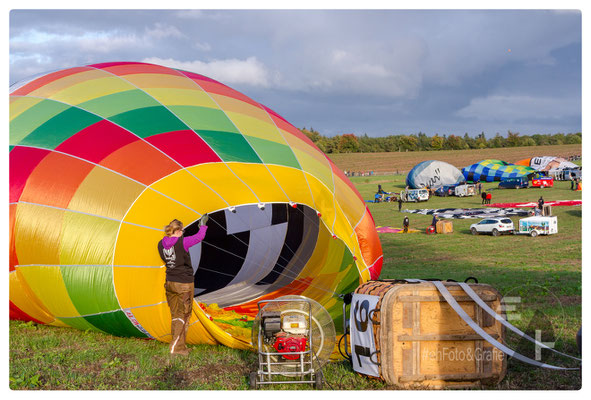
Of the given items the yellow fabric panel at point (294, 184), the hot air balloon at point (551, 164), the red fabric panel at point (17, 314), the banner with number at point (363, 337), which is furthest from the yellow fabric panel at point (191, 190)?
the hot air balloon at point (551, 164)

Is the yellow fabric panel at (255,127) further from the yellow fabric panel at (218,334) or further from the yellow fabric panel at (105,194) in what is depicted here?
the yellow fabric panel at (218,334)

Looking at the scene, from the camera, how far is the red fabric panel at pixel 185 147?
19.4 ft

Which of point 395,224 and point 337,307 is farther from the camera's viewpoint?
point 395,224

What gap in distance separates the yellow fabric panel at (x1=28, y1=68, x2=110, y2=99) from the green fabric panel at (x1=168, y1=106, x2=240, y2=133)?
120 centimetres

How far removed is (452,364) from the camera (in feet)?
14.3

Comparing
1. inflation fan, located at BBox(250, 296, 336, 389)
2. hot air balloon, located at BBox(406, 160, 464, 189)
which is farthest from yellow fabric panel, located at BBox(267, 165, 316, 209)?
hot air balloon, located at BBox(406, 160, 464, 189)

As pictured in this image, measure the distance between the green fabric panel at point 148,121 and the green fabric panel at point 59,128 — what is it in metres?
0.29

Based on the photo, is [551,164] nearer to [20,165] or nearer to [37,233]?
[20,165]

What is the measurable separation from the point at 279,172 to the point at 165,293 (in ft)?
6.28

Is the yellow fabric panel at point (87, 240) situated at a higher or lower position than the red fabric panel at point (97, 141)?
lower

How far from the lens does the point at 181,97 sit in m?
6.68

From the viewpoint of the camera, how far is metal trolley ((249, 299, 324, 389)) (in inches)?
172
